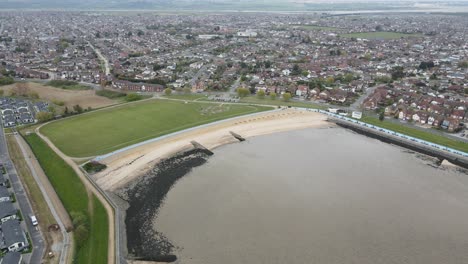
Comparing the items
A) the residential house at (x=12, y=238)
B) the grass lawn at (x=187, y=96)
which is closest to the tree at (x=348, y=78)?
the grass lawn at (x=187, y=96)

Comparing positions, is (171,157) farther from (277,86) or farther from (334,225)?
(277,86)

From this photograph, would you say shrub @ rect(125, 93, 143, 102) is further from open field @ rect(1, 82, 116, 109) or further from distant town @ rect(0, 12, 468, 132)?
distant town @ rect(0, 12, 468, 132)

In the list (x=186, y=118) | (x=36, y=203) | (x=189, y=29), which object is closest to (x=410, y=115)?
(x=186, y=118)

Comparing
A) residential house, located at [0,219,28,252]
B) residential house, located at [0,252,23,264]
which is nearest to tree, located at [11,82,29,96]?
residential house, located at [0,219,28,252]

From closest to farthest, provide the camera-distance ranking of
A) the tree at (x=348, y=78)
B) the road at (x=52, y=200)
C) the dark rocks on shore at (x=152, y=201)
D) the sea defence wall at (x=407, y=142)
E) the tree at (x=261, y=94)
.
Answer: the road at (x=52, y=200) < the dark rocks on shore at (x=152, y=201) < the sea defence wall at (x=407, y=142) < the tree at (x=261, y=94) < the tree at (x=348, y=78)

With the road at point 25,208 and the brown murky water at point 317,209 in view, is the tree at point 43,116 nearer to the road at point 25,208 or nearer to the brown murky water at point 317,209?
the road at point 25,208

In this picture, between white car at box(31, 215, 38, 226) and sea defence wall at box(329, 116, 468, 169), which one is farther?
sea defence wall at box(329, 116, 468, 169)

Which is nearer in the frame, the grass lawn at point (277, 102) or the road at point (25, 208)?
the road at point (25, 208)
